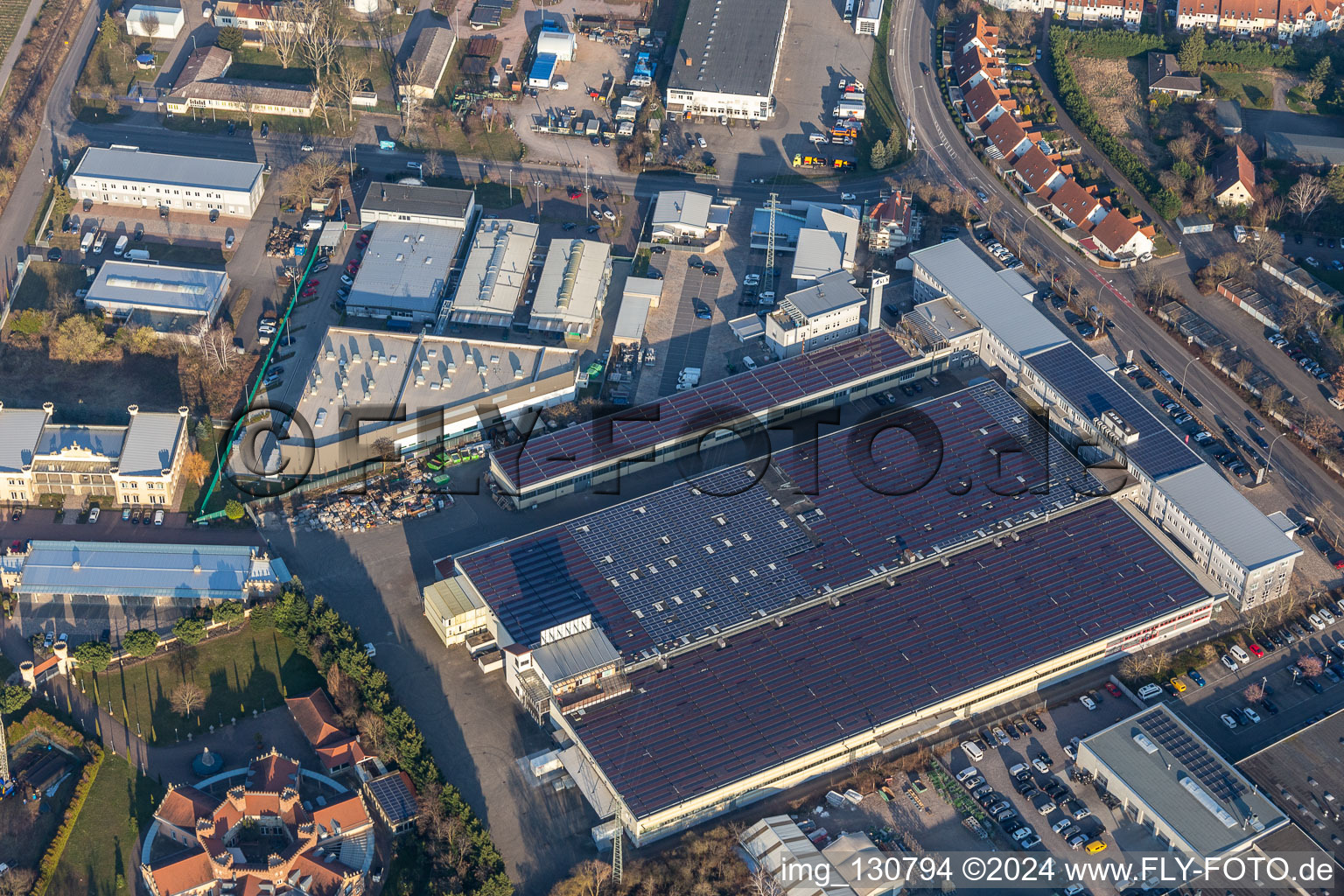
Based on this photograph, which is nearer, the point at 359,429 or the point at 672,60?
the point at 359,429

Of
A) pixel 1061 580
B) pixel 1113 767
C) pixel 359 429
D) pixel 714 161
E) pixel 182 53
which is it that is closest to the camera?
pixel 1113 767

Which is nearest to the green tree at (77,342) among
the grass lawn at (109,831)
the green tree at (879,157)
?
the grass lawn at (109,831)

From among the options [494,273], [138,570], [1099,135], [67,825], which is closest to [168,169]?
[494,273]

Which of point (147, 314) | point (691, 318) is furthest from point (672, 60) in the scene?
point (147, 314)

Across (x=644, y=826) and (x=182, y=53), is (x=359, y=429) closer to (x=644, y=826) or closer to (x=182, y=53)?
(x=644, y=826)

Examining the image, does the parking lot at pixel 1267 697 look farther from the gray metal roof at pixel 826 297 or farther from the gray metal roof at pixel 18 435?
the gray metal roof at pixel 18 435

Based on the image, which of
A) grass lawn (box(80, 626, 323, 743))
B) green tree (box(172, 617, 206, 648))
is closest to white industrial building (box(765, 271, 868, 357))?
grass lawn (box(80, 626, 323, 743))

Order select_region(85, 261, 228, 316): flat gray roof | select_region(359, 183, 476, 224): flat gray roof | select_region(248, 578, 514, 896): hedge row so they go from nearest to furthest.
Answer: select_region(248, 578, 514, 896): hedge row
select_region(85, 261, 228, 316): flat gray roof
select_region(359, 183, 476, 224): flat gray roof

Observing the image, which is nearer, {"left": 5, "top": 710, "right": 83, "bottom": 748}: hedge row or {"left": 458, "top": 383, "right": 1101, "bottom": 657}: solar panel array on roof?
{"left": 5, "top": 710, "right": 83, "bottom": 748}: hedge row

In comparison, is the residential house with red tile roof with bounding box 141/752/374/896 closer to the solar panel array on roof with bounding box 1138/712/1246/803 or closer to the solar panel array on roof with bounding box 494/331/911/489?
the solar panel array on roof with bounding box 494/331/911/489
